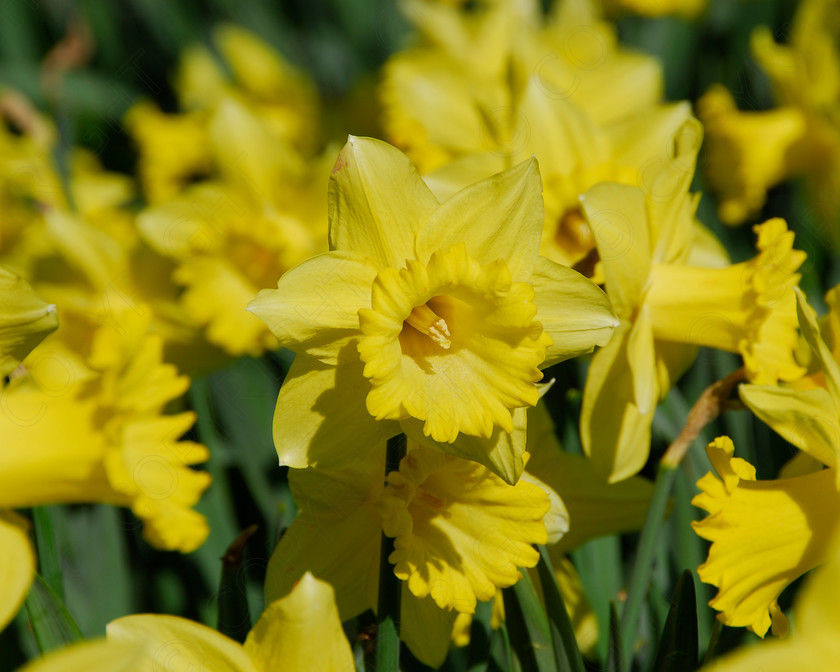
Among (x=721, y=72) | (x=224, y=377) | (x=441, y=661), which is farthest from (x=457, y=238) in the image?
(x=721, y=72)

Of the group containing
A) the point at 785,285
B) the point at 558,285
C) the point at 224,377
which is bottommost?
the point at 224,377

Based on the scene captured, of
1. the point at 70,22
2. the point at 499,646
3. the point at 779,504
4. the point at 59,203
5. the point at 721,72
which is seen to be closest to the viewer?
the point at 779,504

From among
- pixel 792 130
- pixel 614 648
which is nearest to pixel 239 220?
pixel 614 648

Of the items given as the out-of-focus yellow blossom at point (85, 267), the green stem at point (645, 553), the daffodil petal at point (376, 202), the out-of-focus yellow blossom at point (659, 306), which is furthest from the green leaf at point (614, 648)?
the out-of-focus yellow blossom at point (85, 267)

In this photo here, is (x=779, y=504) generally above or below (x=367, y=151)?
below

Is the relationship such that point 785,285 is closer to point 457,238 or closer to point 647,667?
point 457,238

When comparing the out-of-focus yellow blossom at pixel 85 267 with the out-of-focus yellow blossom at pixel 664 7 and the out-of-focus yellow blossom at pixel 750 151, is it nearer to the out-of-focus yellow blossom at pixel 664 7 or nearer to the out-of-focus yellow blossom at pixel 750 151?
the out-of-focus yellow blossom at pixel 750 151
